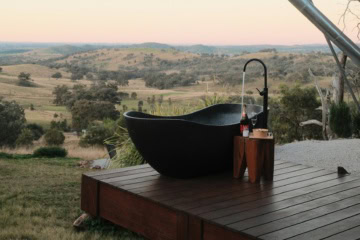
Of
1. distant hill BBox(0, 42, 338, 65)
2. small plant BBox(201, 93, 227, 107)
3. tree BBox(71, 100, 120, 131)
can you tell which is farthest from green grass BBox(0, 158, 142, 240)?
distant hill BBox(0, 42, 338, 65)

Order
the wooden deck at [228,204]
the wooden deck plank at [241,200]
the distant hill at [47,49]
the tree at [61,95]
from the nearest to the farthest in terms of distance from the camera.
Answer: the wooden deck at [228,204] → the wooden deck plank at [241,200] → the tree at [61,95] → the distant hill at [47,49]

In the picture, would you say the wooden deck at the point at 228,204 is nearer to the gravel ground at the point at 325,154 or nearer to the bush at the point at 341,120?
the gravel ground at the point at 325,154

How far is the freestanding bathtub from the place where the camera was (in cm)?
292

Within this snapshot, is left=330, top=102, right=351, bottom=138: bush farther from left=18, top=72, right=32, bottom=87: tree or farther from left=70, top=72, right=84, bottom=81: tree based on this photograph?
left=18, top=72, right=32, bottom=87: tree

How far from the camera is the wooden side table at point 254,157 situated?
10.0 feet

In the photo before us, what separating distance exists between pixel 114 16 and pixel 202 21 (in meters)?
9.31

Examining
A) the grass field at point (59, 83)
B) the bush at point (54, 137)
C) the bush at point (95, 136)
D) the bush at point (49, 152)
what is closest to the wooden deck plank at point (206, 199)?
the bush at point (49, 152)

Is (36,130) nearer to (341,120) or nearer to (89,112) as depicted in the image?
(89,112)

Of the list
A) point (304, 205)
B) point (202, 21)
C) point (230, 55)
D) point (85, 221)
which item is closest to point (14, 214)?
point (85, 221)

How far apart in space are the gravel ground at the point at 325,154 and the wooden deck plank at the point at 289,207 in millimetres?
2893

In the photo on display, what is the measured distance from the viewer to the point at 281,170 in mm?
3592

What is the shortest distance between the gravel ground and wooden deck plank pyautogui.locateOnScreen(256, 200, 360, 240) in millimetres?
3261

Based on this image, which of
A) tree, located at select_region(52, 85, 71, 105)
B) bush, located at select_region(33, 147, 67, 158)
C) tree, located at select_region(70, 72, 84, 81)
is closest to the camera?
bush, located at select_region(33, 147, 67, 158)

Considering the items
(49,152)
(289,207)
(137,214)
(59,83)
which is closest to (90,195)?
(137,214)
